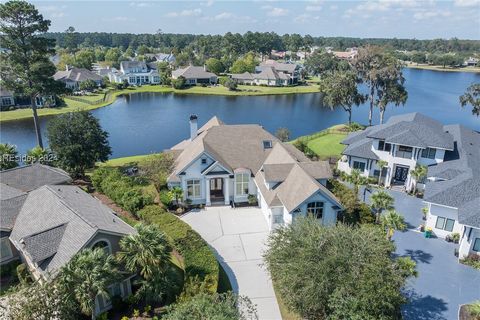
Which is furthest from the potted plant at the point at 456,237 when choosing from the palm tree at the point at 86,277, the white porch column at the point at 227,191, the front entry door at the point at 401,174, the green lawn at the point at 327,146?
the palm tree at the point at 86,277

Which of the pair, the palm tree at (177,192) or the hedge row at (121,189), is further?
the palm tree at (177,192)

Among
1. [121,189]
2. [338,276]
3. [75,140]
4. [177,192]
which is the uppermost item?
[75,140]

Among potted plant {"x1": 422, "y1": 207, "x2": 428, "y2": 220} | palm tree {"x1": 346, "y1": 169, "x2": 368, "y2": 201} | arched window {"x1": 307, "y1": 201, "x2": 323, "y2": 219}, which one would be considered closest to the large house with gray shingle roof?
arched window {"x1": 307, "y1": 201, "x2": 323, "y2": 219}

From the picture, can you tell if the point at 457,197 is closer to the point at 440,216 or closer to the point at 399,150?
the point at 440,216

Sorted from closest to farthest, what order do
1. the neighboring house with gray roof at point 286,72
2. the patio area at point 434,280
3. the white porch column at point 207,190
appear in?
1. the patio area at point 434,280
2. the white porch column at point 207,190
3. the neighboring house with gray roof at point 286,72

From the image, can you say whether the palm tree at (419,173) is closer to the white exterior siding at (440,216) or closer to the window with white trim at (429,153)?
the window with white trim at (429,153)

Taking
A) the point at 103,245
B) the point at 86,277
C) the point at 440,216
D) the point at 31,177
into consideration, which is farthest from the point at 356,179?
the point at 31,177
